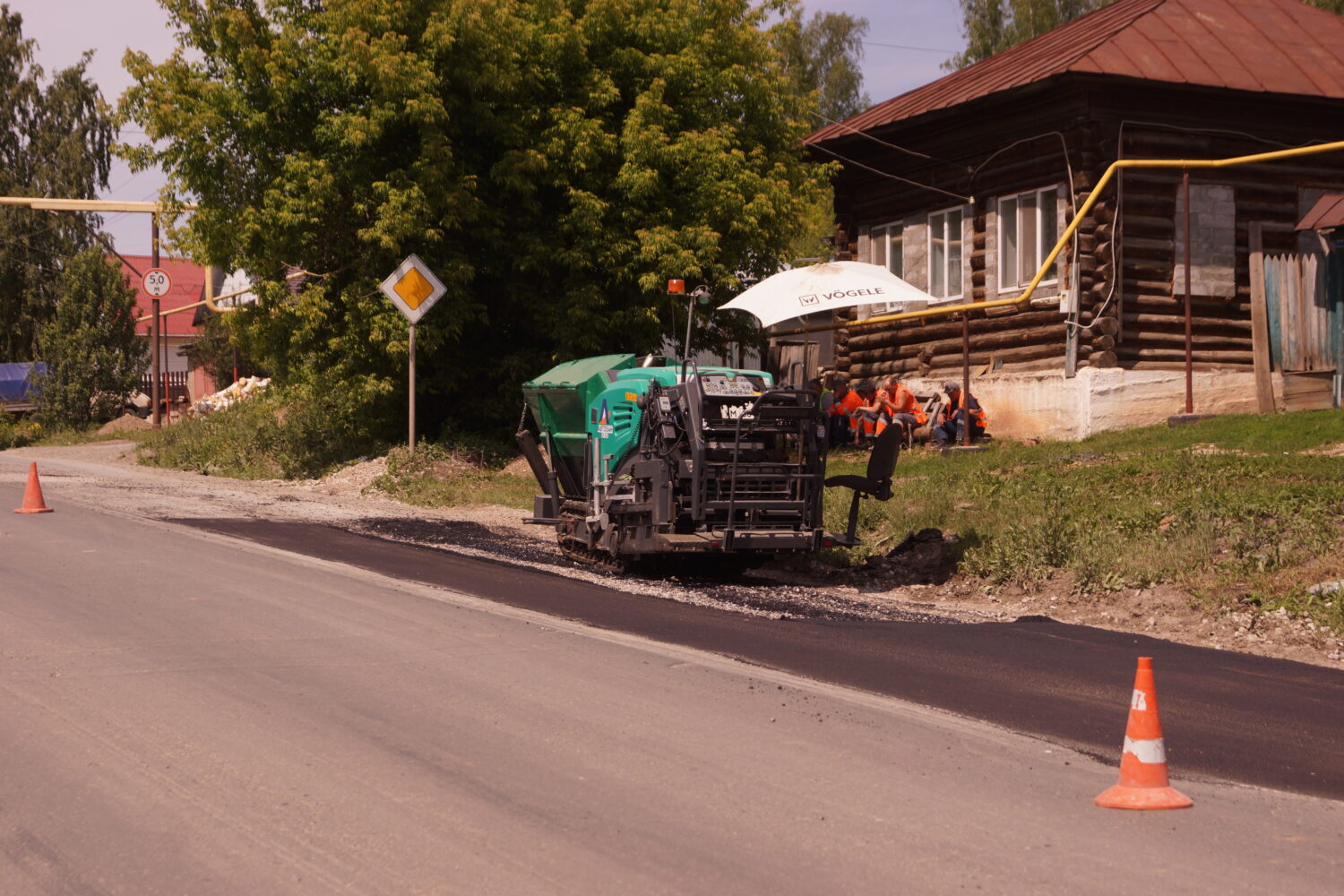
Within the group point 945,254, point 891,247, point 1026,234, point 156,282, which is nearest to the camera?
point 1026,234

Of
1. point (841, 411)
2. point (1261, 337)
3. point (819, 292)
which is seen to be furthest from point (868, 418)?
point (819, 292)

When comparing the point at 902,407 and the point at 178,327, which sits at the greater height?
A: the point at 178,327

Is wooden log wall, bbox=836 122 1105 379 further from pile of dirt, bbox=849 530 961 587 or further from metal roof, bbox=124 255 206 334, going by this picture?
metal roof, bbox=124 255 206 334

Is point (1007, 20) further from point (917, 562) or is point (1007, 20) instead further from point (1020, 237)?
point (917, 562)

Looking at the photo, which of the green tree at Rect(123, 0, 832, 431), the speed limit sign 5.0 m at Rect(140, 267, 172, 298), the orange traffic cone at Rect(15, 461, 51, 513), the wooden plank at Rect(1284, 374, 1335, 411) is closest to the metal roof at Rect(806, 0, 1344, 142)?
the green tree at Rect(123, 0, 832, 431)

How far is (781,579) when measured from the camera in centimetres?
1284

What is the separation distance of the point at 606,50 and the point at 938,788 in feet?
62.5

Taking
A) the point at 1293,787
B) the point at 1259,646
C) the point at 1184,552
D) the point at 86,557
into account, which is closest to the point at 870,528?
the point at 1184,552

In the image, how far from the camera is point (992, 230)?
22.5m

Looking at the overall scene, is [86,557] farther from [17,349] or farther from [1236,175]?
[17,349]

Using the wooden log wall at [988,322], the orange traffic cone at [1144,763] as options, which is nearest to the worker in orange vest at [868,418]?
the wooden log wall at [988,322]

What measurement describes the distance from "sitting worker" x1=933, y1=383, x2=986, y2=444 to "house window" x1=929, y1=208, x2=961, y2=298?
292 centimetres

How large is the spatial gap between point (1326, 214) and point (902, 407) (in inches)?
267

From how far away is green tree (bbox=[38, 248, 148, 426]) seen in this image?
1542 inches
